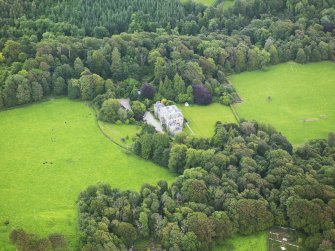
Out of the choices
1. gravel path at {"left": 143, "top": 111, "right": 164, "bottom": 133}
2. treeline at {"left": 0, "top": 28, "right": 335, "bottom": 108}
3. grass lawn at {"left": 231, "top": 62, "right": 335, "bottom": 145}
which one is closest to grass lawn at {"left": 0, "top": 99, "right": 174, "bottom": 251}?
treeline at {"left": 0, "top": 28, "right": 335, "bottom": 108}

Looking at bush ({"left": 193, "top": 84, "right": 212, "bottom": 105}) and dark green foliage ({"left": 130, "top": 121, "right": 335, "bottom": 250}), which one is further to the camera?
bush ({"left": 193, "top": 84, "right": 212, "bottom": 105})

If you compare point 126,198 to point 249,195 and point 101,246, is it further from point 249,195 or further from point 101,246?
point 249,195

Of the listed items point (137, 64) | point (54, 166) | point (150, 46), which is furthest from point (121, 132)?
point (150, 46)

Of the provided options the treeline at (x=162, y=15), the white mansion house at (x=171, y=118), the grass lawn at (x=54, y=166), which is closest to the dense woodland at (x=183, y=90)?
the treeline at (x=162, y=15)

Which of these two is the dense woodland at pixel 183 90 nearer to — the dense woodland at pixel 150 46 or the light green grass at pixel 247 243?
the dense woodland at pixel 150 46

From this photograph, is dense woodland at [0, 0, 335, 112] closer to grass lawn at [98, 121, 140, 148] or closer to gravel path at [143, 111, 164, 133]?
gravel path at [143, 111, 164, 133]

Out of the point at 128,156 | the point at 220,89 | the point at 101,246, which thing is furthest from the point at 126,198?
the point at 220,89
